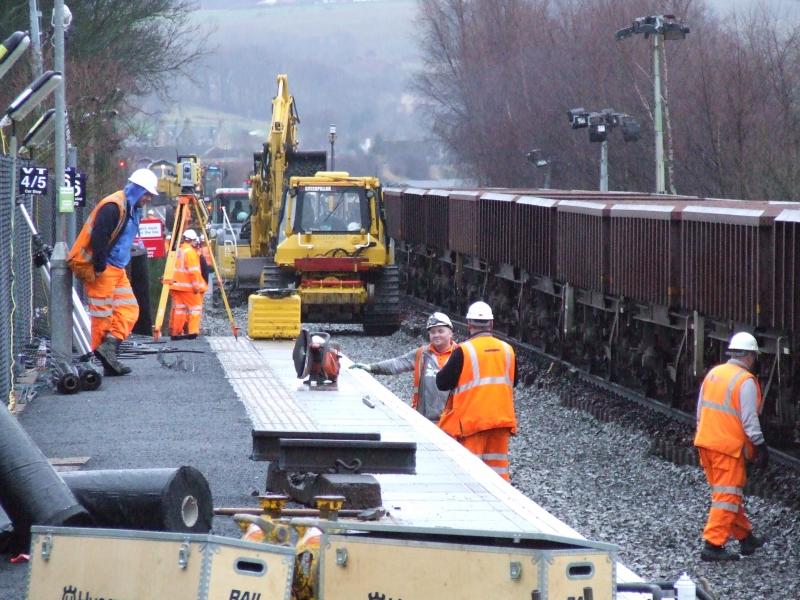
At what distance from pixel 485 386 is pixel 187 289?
40.0 feet

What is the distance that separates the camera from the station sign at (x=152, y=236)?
3254 cm

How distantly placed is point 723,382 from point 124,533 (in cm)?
665

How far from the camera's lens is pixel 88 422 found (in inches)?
527

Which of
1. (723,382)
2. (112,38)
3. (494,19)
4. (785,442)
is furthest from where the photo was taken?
(494,19)

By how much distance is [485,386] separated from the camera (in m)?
11.7

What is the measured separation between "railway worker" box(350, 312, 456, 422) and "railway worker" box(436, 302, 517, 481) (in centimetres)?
76

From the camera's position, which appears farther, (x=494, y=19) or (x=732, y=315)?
(x=494, y=19)

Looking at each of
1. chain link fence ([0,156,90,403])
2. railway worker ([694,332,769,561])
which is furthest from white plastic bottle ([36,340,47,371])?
railway worker ([694,332,769,561])

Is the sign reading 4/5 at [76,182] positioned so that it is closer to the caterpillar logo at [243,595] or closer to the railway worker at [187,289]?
the railway worker at [187,289]

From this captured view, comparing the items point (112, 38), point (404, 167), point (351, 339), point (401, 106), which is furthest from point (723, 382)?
point (401, 106)

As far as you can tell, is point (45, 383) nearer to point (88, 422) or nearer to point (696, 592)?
point (88, 422)

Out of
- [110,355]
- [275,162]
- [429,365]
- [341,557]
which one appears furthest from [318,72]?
[341,557]

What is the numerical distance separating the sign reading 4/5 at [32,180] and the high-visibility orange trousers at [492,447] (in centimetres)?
754

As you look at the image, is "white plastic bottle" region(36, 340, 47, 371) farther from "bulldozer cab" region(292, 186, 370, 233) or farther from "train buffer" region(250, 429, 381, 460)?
"bulldozer cab" region(292, 186, 370, 233)
